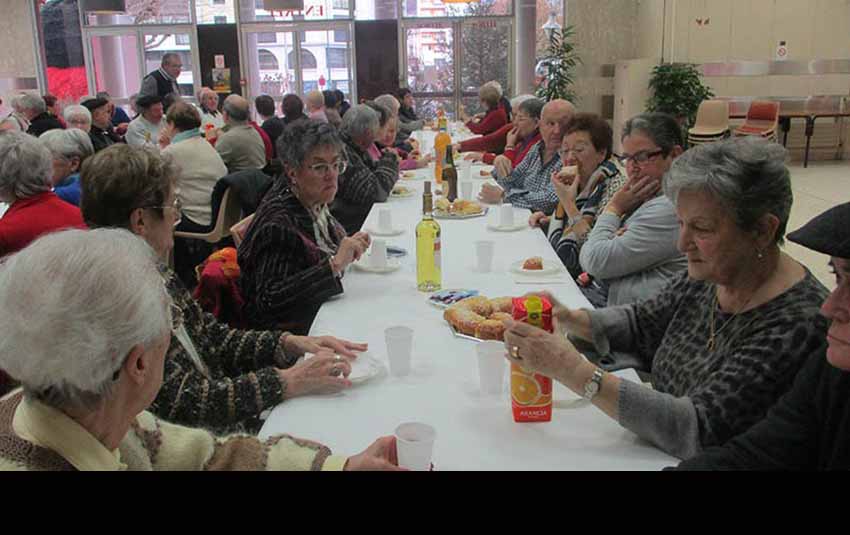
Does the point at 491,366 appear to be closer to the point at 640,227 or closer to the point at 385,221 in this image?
the point at 640,227

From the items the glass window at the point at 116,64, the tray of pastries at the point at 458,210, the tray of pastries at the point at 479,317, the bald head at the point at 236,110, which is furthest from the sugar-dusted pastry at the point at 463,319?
the glass window at the point at 116,64

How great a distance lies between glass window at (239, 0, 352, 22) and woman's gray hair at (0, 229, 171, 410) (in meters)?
12.5

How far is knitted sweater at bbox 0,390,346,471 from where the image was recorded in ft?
3.40

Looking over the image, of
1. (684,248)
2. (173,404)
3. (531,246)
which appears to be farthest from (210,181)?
(684,248)

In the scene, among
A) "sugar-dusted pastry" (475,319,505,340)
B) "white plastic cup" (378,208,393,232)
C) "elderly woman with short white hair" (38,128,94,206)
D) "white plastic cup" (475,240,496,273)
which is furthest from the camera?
"elderly woman with short white hair" (38,128,94,206)

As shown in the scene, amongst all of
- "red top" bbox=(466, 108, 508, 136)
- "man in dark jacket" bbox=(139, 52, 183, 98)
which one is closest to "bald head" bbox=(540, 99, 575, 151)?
"red top" bbox=(466, 108, 508, 136)

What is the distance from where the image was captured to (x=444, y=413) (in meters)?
1.68

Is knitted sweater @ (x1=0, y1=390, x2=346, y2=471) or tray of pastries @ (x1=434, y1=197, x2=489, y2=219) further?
tray of pastries @ (x1=434, y1=197, x2=489, y2=219)

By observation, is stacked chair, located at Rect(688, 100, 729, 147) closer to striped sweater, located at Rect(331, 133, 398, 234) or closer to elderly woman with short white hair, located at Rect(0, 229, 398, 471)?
striped sweater, located at Rect(331, 133, 398, 234)

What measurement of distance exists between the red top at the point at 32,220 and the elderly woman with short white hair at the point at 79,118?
3877 mm

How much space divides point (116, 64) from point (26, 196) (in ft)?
36.9

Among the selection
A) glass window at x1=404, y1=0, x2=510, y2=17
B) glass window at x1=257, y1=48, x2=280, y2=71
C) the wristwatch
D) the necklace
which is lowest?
the wristwatch

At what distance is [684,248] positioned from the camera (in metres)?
1.81
